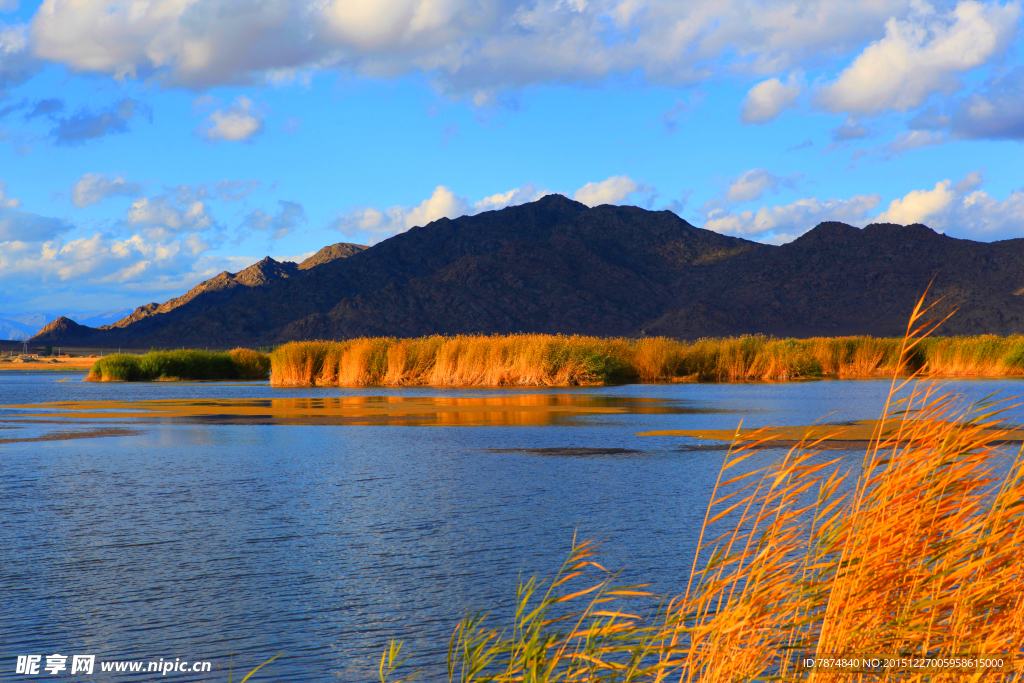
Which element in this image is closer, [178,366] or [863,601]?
[863,601]

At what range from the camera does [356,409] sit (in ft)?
69.7

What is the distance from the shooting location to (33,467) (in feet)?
36.7

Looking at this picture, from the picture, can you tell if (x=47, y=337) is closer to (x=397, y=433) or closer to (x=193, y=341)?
(x=193, y=341)

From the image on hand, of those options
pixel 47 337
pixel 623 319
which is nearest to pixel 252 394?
pixel 623 319

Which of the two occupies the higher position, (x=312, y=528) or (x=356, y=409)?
(x=356, y=409)

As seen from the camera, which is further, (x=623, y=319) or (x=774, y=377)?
(x=623, y=319)

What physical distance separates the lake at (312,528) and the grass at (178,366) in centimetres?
2309

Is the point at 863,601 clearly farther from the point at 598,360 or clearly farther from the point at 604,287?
the point at 604,287

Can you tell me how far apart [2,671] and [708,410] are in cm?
1664

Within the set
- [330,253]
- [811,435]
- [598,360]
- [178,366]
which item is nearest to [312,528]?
[811,435]

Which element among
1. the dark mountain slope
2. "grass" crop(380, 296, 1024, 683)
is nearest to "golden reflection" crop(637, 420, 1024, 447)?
"grass" crop(380, 296, 1024, 683)

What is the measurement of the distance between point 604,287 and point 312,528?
10595 cm

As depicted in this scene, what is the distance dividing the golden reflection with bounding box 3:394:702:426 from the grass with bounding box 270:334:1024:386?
3963 mm

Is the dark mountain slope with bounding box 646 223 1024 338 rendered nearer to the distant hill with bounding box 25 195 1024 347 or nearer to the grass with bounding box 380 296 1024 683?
the distant hill with bounding box 25 195 1024 347
